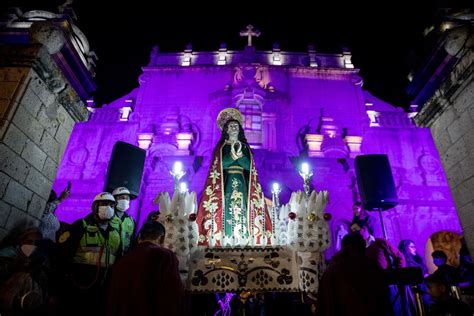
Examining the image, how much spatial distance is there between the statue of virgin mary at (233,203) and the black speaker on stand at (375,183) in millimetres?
5409

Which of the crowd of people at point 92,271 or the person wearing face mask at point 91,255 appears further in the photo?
the person wearing face mask at point 91,255

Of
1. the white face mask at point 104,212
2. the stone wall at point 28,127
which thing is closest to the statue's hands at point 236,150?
the white face mask at point 104,212

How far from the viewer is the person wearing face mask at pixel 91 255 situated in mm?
4008

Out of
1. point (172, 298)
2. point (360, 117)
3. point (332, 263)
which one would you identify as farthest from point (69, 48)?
point (360, 117)

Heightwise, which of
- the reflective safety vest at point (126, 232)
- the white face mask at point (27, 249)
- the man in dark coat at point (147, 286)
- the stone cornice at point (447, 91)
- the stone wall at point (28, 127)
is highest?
the stone cornice at point (447, 91)

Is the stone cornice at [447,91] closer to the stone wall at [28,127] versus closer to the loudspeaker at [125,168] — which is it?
the stone wall at [28,127]

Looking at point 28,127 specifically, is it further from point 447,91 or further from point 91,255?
point 447,91

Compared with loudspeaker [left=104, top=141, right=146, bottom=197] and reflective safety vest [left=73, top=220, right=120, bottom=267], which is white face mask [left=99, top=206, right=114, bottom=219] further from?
loudspeaker [left=104, top=141, right=146, bottom=197]

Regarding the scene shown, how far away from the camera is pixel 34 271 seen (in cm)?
356

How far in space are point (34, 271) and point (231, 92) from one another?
483 inches

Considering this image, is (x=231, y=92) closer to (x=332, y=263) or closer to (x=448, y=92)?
(x=448, y=92)

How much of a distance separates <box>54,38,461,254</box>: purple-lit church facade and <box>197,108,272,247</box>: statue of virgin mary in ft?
20.2

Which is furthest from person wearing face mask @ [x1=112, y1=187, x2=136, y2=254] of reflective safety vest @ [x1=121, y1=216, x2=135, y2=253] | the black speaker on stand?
the black speaker on stand

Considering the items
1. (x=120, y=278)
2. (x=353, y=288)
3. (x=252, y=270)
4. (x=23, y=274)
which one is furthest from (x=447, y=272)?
(x=23, y=274)
